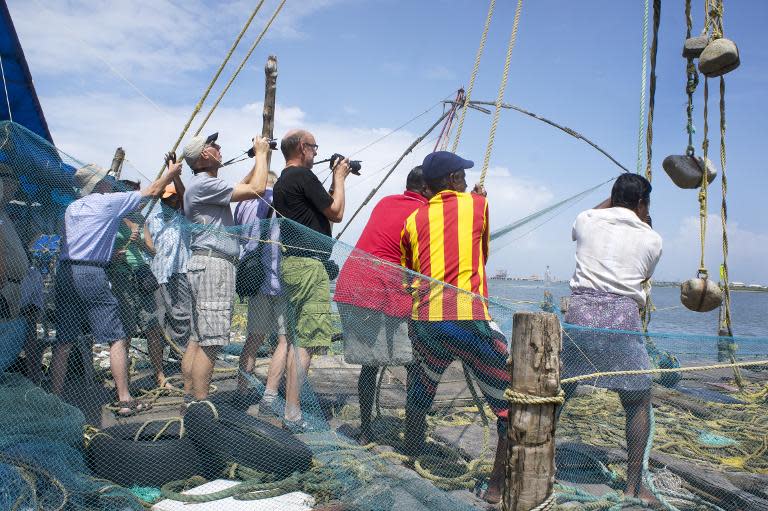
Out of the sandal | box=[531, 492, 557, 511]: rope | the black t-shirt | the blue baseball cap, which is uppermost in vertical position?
the blue baseball cap

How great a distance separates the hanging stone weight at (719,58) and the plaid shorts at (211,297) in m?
3.93

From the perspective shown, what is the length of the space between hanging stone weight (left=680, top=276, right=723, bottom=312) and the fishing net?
1.29 meters

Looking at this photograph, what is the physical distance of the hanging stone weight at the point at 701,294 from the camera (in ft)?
15.4

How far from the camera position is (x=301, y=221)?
3537 mm

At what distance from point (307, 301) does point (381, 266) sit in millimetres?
579

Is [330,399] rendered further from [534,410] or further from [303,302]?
[534,410]

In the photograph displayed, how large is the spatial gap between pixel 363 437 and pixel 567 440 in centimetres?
113

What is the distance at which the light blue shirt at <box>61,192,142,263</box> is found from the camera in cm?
321

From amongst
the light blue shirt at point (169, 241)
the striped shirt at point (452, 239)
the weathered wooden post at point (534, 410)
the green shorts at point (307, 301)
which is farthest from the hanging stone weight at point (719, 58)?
the light blue shirt at point (169, 241)

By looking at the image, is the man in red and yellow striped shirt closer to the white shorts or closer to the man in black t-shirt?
the man in black t-shirt

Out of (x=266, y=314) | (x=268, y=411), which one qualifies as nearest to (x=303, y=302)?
(x=266, y=314)

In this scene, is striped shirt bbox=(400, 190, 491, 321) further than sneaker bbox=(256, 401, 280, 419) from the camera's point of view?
No

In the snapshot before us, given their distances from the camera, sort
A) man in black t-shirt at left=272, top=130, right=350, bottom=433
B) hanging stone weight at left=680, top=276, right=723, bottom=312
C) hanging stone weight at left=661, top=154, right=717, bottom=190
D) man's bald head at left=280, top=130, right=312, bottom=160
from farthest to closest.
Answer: hanging stone weight at left=661, top=154, right=717, bottom=190 < hanging stone weight at left=680, top=276, right=723, bottom=312 < man's bald head at left=280, top=130, right=312, bottom=160 < man in black t-shirt at left=272, top=130, right=350, bottom=433

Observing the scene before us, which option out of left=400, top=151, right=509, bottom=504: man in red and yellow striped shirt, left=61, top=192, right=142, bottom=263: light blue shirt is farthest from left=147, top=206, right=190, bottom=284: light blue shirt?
left=400, top=151, right=509, bottom=504: man in red and yellow striped shirt
